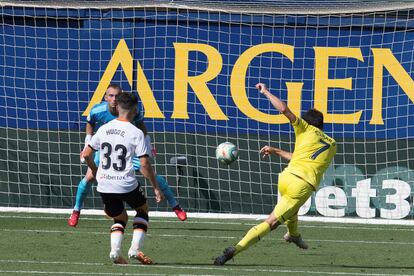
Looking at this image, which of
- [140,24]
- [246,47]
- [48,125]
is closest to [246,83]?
[246,47]

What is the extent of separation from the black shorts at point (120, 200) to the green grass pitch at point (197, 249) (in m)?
0.55

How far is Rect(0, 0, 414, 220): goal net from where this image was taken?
753 inches

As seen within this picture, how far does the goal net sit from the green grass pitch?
4.70 feet

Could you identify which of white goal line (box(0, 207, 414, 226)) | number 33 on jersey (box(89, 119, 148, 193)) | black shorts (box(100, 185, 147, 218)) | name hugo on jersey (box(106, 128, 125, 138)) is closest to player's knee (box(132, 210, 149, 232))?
black shorts (box(100, 185, 147, 218))

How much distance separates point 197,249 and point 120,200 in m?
2.31

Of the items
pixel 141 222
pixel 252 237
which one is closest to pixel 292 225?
pixel 252 237

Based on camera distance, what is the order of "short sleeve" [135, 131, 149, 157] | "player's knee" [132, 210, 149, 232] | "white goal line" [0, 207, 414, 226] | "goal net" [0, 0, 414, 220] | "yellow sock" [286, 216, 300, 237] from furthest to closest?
1. "goal net" [0, 0, 414, 220]
2. "white goal line" [0, 207, 414, 226]
3. "yellow sock" [286, 216, 300, 237]
4. "player's knee" [132, 210, 149, 232]
5. "short sleeve" [135, 131, 149, 157]

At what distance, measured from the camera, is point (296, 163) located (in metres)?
12.4

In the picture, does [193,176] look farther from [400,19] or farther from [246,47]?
[400,19]

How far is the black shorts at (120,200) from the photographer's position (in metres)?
11.6

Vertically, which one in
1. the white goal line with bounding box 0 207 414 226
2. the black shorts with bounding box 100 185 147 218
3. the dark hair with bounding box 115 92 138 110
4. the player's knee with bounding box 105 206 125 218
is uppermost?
the dark hair with bounding box 115 92 138 110

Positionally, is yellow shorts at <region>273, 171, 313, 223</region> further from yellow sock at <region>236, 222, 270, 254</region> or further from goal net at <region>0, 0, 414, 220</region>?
goal net at <region>0, 0, 414, 220</region>

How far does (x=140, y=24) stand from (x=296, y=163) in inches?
296

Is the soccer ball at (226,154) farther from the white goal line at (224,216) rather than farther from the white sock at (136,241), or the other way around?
the white sock at (136,241)
